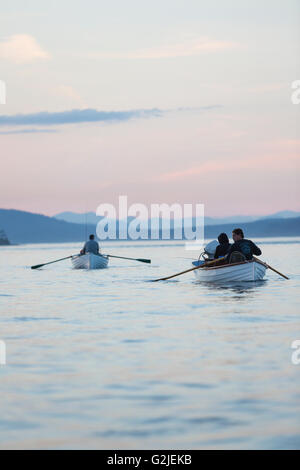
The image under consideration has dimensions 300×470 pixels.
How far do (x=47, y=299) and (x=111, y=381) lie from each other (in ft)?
51.9

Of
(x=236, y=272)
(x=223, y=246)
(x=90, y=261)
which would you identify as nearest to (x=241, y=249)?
(x=236, y=272)

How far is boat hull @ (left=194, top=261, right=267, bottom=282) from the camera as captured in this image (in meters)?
29.0

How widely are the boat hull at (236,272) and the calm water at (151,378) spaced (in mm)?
6714

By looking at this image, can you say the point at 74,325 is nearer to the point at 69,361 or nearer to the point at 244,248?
the point at 69,361

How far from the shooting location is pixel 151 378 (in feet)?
36.3

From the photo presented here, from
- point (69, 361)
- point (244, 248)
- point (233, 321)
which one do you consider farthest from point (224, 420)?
point (244, 248)

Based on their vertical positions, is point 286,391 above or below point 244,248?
below

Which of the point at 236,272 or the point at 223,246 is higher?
the point at 223,246

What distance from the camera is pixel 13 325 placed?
1817 cm

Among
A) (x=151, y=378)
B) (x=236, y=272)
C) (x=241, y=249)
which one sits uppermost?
(x=241, y=249)

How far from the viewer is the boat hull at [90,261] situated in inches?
1808

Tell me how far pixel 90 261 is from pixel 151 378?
116ft

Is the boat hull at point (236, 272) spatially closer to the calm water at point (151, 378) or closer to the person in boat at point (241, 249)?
the person in boat at point (241, 249)

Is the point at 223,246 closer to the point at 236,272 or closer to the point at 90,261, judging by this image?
the point at 236,272
